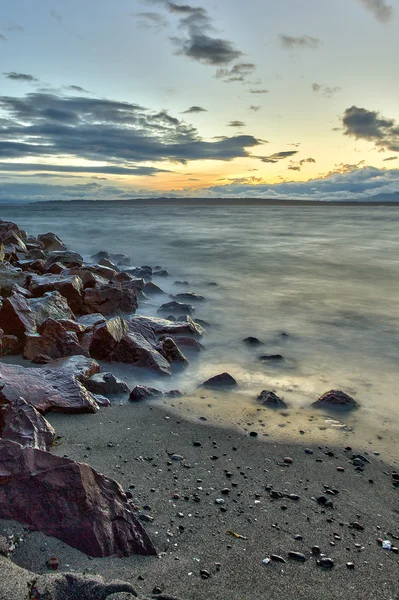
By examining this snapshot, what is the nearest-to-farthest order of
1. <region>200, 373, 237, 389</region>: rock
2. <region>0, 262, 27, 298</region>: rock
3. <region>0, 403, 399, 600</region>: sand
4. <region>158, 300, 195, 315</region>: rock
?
<region>0, 403, 399, 600</region>: sand < <region>200, 373, 237, 389</region>: rock < <region>0, 262, 27, 298</region>: rock < <region>158, 300, 195, 315</region>: rock

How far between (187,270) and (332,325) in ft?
24.4

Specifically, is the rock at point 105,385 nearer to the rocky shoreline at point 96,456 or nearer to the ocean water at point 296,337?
the rocky shoreline at point 96,456

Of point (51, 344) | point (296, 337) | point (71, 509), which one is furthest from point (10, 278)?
point (71, 509)

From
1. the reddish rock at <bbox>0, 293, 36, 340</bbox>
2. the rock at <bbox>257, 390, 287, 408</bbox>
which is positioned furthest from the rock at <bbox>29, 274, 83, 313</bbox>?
the rock at <bbox>257, 390, 287, 408</bbox>

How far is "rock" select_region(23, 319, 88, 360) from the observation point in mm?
5172

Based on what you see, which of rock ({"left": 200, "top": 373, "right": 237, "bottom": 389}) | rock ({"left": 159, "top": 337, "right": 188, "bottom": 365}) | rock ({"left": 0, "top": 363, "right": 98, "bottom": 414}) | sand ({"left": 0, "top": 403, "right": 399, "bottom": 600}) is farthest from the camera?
rock ({"left": 159, "top": 337, "right": 188, "bottom": 365})

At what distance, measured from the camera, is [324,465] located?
358 centimetres

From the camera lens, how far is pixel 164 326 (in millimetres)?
6785

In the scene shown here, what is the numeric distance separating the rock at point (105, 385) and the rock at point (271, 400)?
130 centimetres

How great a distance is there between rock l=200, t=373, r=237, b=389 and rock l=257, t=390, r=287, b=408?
0.47m

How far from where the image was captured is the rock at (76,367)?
14.5ft

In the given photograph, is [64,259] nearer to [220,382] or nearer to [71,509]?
[220,382]

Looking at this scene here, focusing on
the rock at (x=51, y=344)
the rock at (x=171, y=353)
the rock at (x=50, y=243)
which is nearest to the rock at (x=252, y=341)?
the rock at (x=171, y=353)

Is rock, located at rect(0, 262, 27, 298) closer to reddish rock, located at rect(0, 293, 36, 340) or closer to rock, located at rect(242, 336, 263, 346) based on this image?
reddish rock, located at rect(0, 293, 36, 340)
